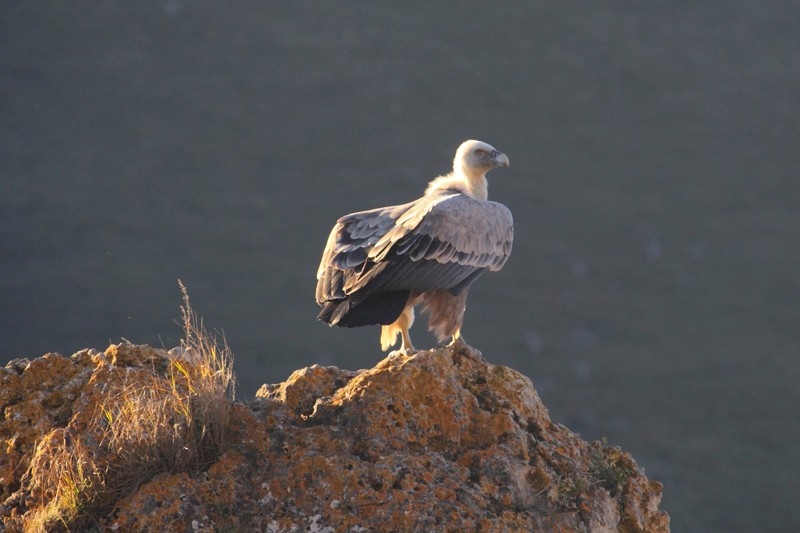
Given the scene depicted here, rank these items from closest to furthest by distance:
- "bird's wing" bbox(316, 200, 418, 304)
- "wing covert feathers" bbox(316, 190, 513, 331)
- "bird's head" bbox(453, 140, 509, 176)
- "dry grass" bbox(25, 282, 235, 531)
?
1. "dry grass" bbox(25, 282, 235, 531)
2. "wing covert feathers" bbox(316, 190, 513, 331)
3. "bird's wing" bbox(316, 200, 418, 304)
4. "bird's head" bbox(453, 140, 509, 176)

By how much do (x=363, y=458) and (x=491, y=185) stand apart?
1648 inches

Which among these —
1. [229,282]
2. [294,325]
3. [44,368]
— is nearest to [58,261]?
[229,282]

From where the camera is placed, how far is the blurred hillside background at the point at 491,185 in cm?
4191

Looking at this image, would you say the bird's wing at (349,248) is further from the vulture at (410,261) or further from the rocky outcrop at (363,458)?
the rocky outcrop at (363,458)

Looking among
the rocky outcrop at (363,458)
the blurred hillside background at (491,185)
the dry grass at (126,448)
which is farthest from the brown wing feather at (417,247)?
the blurred hillside background at (491,185)

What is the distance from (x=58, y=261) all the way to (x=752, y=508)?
25441mm

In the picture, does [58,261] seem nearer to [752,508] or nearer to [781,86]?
[752,508]

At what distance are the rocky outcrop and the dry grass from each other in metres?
0.04

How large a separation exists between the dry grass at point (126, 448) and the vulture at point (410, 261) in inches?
69.0

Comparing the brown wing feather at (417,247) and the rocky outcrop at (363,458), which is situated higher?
the brown wing feather at (417,247)

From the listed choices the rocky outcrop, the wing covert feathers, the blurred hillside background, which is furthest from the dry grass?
the blurred hillside background

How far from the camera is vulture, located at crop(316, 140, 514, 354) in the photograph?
772 cm

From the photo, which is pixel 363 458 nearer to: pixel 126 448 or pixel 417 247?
pixel 126 448

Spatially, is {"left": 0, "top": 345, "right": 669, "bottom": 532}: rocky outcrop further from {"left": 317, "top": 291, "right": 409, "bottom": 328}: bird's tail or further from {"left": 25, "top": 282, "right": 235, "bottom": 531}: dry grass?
{"left": 317, "top": 291, "right": 409, "bottom": 328}: bird's tail
